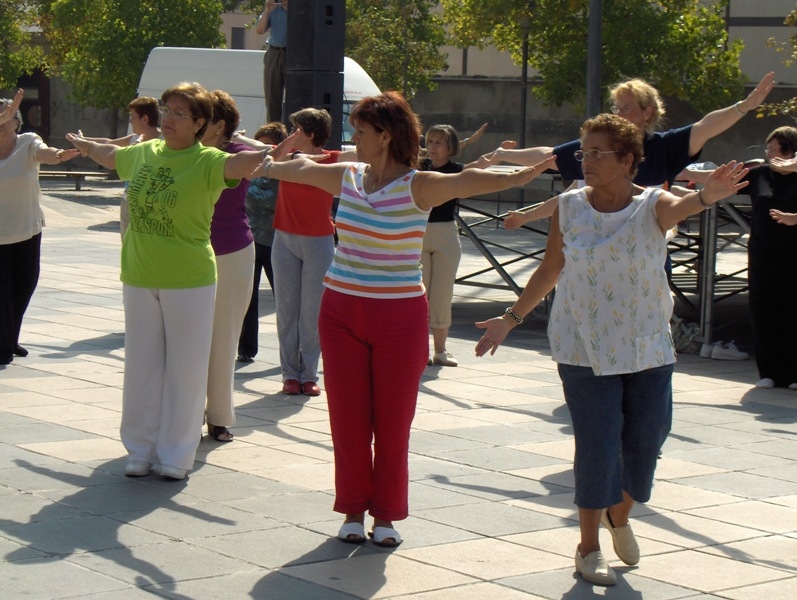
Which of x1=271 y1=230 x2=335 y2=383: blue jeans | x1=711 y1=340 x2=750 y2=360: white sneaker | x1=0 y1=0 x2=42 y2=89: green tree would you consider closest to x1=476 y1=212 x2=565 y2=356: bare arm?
x1=271 y1=230 x2=335 y2=383: blue jeans

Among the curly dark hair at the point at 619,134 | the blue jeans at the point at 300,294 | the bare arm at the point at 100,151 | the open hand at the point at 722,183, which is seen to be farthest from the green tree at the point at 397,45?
the open hand at the point at 722,183

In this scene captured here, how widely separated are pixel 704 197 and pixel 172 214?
109 inches

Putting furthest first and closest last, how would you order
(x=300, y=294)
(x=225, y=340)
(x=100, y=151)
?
1. (x=300, y=294)
2. (x=225, y=340)
3. (x=100, y=151)

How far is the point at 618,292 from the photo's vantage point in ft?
16.9

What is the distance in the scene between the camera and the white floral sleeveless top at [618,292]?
16.8 ft

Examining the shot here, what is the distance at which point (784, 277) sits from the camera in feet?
33.8

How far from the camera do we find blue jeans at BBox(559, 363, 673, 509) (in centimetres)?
517

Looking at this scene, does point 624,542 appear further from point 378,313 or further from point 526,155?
point 526,155

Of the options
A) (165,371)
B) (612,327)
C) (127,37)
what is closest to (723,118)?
(612,327)

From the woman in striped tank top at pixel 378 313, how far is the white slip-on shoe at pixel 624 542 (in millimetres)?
862

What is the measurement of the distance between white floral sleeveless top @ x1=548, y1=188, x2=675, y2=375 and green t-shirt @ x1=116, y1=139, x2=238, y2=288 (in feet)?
6.86

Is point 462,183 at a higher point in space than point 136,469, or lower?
higher

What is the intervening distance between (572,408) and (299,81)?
5024mm

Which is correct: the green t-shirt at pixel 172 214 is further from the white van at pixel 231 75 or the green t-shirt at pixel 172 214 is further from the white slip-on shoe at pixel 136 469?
the white van at pixel 231 75
